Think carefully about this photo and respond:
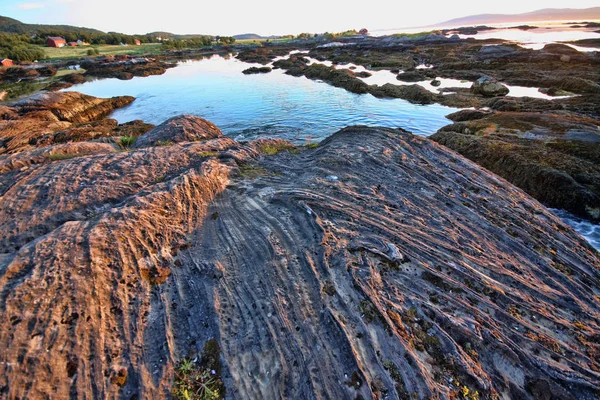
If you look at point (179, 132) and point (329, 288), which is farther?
point (179, 132)

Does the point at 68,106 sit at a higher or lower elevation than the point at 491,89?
higher

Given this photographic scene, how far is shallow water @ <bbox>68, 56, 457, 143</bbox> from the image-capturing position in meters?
26.7

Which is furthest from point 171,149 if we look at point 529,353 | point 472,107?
point 472,107

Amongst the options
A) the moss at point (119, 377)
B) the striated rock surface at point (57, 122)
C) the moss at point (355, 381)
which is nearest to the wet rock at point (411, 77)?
the striated rock surface at point (57, 122)

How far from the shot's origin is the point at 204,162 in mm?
10812

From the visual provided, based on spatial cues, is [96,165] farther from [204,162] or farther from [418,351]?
[418,351]

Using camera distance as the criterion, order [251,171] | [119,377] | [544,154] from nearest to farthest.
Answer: [119,377] < [251,171] < [544,154]

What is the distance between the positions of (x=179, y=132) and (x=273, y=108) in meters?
18.4

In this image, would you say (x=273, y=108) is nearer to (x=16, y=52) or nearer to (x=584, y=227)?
(x=584, y=227)

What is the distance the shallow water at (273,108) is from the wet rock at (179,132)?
5.98 metres

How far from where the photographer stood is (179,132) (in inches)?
661

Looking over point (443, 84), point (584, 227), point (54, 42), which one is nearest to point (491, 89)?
point (443, 84)

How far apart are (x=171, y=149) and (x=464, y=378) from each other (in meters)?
12.8

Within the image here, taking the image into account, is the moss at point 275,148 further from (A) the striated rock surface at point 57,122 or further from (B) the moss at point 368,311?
(A) the striated rock surface at point 57,122
